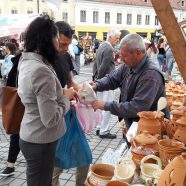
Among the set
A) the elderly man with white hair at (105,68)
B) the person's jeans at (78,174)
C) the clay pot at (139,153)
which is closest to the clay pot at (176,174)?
the clay pot at (139,153)

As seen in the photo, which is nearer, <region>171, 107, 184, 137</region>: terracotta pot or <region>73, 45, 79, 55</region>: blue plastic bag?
<region>171, 107, 184, 137</region>: terracotta pot

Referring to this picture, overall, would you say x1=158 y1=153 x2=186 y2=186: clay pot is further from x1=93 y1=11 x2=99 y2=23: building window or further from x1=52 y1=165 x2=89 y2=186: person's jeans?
x1=93 y1=11 x2=99 y2=23: building window

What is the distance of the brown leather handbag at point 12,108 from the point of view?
267 cm

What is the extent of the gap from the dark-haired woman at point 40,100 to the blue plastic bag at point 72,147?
1.52 feet

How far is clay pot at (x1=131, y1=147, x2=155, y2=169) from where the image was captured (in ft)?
6.06

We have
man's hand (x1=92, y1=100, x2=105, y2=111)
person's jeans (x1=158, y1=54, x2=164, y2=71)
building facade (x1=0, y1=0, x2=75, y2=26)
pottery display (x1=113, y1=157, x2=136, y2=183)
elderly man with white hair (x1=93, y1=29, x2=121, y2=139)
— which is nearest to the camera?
pottery display (x1=113, y1=157, x2=136, y2=183)

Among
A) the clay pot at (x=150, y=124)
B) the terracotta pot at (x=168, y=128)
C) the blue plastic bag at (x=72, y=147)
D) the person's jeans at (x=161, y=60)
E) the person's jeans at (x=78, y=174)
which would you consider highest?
the clay pot at (x=150, y=124)

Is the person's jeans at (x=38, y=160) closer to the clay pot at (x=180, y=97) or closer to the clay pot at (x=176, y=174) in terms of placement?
the clay pot at (x=176, y=174)

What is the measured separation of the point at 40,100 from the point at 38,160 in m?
0.47

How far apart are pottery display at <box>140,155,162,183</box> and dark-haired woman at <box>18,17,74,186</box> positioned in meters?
0.64

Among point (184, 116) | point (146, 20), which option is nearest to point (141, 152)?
point (184, 116)

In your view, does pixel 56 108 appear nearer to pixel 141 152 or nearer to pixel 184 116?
pixel 141 152

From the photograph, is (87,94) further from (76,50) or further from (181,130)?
(76,50)

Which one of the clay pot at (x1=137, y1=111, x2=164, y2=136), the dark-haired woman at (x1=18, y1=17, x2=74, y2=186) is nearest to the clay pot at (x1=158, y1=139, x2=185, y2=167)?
the clay pot at (x1=137, y1=111, x2=164, y2=136)
